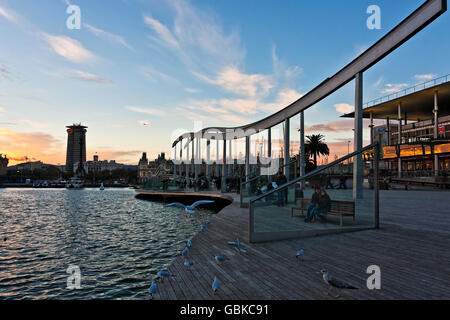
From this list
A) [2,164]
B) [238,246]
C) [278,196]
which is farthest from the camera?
[2,164]

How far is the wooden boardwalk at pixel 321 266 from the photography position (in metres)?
4.26

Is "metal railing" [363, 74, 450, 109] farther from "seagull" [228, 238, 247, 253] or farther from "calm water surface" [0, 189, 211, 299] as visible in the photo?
"seagull" [228, 238, 247, 253]

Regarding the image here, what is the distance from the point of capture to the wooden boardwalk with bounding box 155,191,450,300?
14.0ft

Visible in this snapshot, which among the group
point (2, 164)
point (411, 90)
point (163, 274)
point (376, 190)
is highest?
point (411, 90)

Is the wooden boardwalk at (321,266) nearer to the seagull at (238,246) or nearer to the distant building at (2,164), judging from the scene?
the seagull at (238,246)

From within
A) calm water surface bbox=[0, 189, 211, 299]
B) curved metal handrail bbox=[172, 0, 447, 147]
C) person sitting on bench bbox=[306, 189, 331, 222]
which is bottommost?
calm water surface bbox=[0, 189, 211, 299]

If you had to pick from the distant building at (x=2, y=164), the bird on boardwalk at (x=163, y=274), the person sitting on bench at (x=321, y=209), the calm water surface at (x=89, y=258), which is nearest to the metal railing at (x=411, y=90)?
the calm water surface at (x=89, y=258)

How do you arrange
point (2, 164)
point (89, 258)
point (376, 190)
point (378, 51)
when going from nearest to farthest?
point (376, 190) < point (89, 258) < point (378, 51) < point (2, 164)

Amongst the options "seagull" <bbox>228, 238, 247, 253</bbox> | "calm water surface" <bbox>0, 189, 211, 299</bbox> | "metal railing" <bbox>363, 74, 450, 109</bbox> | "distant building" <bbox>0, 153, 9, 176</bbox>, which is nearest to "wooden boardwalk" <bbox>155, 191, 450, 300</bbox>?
"seagull" <bbox>228, 238, 247, 253</bbox>

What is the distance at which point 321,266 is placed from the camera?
5398mm

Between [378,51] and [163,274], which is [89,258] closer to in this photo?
[163,274]

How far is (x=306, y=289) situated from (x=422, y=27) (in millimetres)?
11193

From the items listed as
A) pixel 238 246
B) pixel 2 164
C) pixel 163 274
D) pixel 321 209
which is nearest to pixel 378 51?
pixel 321 209
